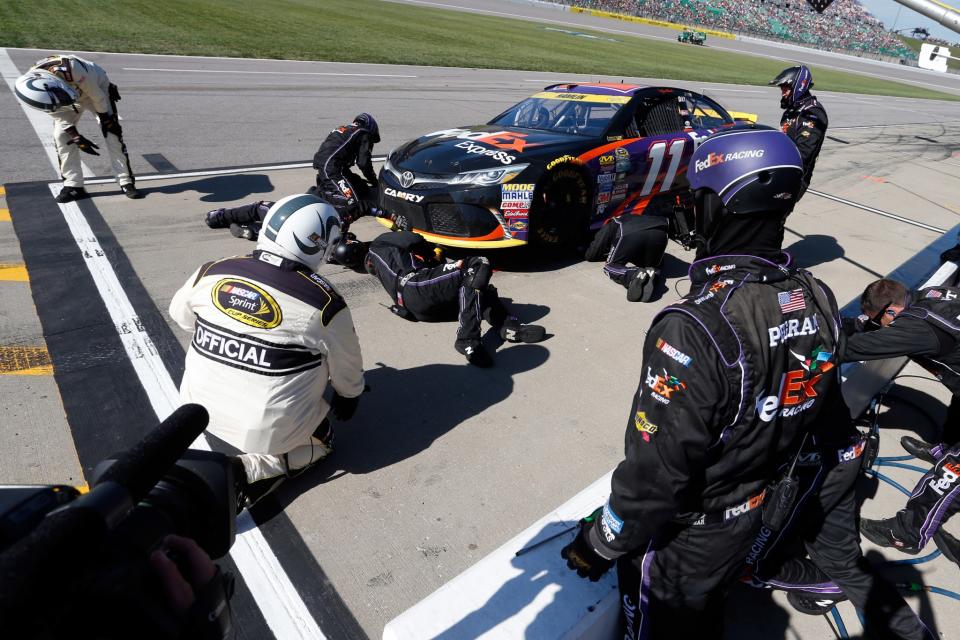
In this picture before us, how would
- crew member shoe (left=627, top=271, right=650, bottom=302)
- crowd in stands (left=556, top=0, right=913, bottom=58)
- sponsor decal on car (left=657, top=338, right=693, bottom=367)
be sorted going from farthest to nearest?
Result: crowd in stands (left=556, top=0, right=913, bottom=58) → crew member shoe (left=627, top=271, right=650, bottom=302) → sponsor decal on car (left=657, top=338, right=693, bottom=367)

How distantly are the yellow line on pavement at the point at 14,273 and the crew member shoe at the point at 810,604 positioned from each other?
221 inches

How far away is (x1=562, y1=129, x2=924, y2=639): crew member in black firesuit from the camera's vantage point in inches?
69.9

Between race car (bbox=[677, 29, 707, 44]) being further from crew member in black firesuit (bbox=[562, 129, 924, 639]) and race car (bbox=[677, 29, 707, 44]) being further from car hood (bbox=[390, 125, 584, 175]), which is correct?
crew member in black firesuit (bbox=[562, 129, 924, 639])

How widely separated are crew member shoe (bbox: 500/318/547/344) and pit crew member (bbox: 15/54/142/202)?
4833mm

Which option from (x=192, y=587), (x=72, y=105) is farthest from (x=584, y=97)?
(x=192, y=587)

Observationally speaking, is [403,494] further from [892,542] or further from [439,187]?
[439,187]

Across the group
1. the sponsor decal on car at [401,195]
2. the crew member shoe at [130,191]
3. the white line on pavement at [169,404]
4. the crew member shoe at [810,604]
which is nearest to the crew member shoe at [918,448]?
the crew member shoe at [810,604]

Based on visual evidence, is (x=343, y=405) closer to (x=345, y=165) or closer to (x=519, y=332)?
(x=519, y=332)

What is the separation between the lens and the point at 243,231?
19.6 feet

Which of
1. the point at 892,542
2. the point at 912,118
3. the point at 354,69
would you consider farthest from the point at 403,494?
the point at 912,118

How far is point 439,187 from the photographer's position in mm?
5504

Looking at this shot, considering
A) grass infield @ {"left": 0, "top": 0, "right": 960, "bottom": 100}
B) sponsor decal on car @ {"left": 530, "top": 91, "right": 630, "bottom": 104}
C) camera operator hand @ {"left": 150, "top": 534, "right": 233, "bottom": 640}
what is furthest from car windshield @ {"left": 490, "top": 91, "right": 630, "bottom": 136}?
grass infield @ {"left": 0, "top": 0, "right": 960, "bottom": 100}

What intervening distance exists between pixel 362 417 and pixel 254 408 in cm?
98

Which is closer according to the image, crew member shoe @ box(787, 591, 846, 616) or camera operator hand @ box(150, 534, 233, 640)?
camera operator hand @ box(150, 534, 233, 640)
